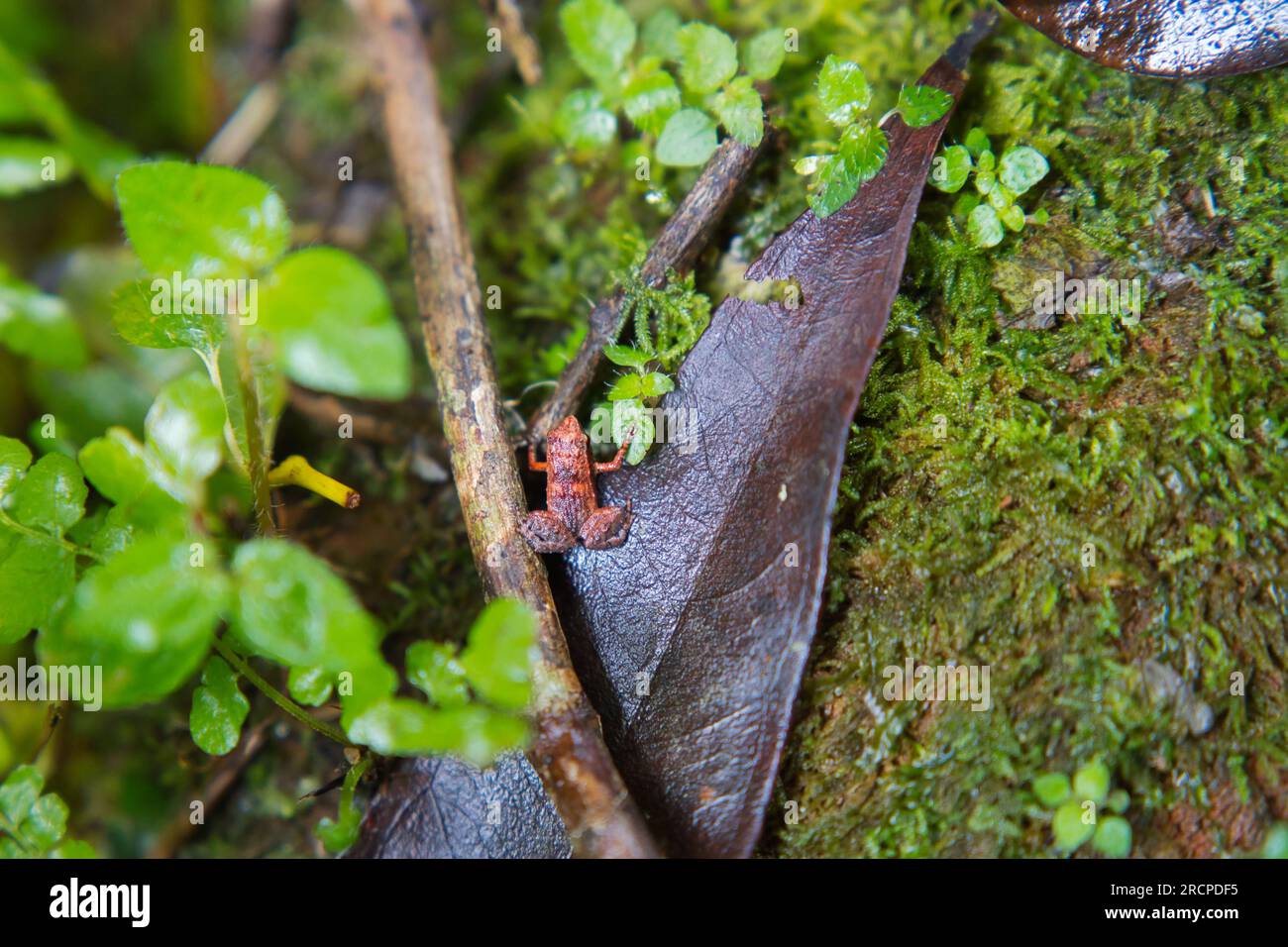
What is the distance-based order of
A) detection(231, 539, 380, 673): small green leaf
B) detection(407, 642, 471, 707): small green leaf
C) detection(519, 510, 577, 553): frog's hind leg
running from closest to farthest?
detection(231, 539, 380, 673): small green leaf, detection(407, 642, 471, 707): small green leaf, detection(519, 510, 577, 553): frog's hind leg

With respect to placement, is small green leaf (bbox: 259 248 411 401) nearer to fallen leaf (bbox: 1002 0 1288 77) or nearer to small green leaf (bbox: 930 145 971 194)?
small green leaf (bbox: 930 145 971 194)

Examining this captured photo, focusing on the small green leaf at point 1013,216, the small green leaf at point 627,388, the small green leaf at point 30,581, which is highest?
the small green leaf at point 1013,216

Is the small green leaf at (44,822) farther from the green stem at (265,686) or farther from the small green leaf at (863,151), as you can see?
the small green leaf at (863,151)

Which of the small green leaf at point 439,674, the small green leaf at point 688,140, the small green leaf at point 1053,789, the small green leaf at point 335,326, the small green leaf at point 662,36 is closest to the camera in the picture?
the small green leaf at point 335,326

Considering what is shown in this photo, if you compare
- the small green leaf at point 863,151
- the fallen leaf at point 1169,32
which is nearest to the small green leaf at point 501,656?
the small green leaf at point 863,151

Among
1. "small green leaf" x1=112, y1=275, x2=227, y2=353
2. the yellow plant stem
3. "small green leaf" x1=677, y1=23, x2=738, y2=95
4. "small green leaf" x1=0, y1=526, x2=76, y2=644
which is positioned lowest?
"small green leaf" x1=0, y1=526, x2=76, y2=644

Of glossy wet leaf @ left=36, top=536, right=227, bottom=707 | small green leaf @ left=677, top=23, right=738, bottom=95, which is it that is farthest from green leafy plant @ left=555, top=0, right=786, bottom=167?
glossy wet leaf @ left=36, top=536, right=227, bottom=707
